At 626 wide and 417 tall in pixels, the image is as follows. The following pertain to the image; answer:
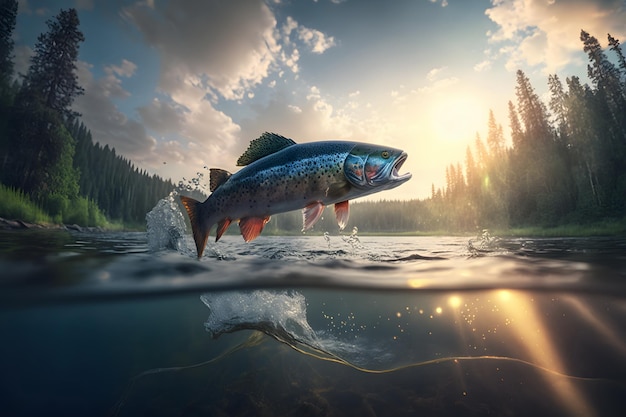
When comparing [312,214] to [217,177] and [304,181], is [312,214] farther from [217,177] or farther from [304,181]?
[217,177]

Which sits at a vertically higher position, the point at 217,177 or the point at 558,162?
the point at 558,162

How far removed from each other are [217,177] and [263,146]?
1.83ft

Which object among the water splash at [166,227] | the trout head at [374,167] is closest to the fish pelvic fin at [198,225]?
the trout head at [374,167]

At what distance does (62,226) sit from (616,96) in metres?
67.1

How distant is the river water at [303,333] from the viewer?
15.5ft

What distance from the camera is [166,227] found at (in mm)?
10195

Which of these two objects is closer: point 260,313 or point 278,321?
point 278,321

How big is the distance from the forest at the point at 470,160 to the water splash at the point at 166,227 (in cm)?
418

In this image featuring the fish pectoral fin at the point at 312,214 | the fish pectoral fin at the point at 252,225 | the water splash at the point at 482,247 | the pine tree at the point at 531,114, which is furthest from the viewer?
the pine tree at the point at 531,114

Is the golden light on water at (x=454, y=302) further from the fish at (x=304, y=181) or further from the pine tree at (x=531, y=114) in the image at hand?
the pine tree at (x=531, y=114)

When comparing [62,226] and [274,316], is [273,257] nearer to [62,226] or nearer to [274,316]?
[274,316]

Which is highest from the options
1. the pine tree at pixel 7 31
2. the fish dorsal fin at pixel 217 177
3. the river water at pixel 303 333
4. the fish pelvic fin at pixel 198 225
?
the pine tree at pixel 7 31

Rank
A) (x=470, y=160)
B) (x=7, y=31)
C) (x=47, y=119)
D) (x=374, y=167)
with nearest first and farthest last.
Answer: (x=374, y=167), (x=47, y=119), (x=7, y=31), (x=470, y=160)

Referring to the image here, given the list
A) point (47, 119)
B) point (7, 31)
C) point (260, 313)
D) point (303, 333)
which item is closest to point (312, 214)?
point (303, 333)
